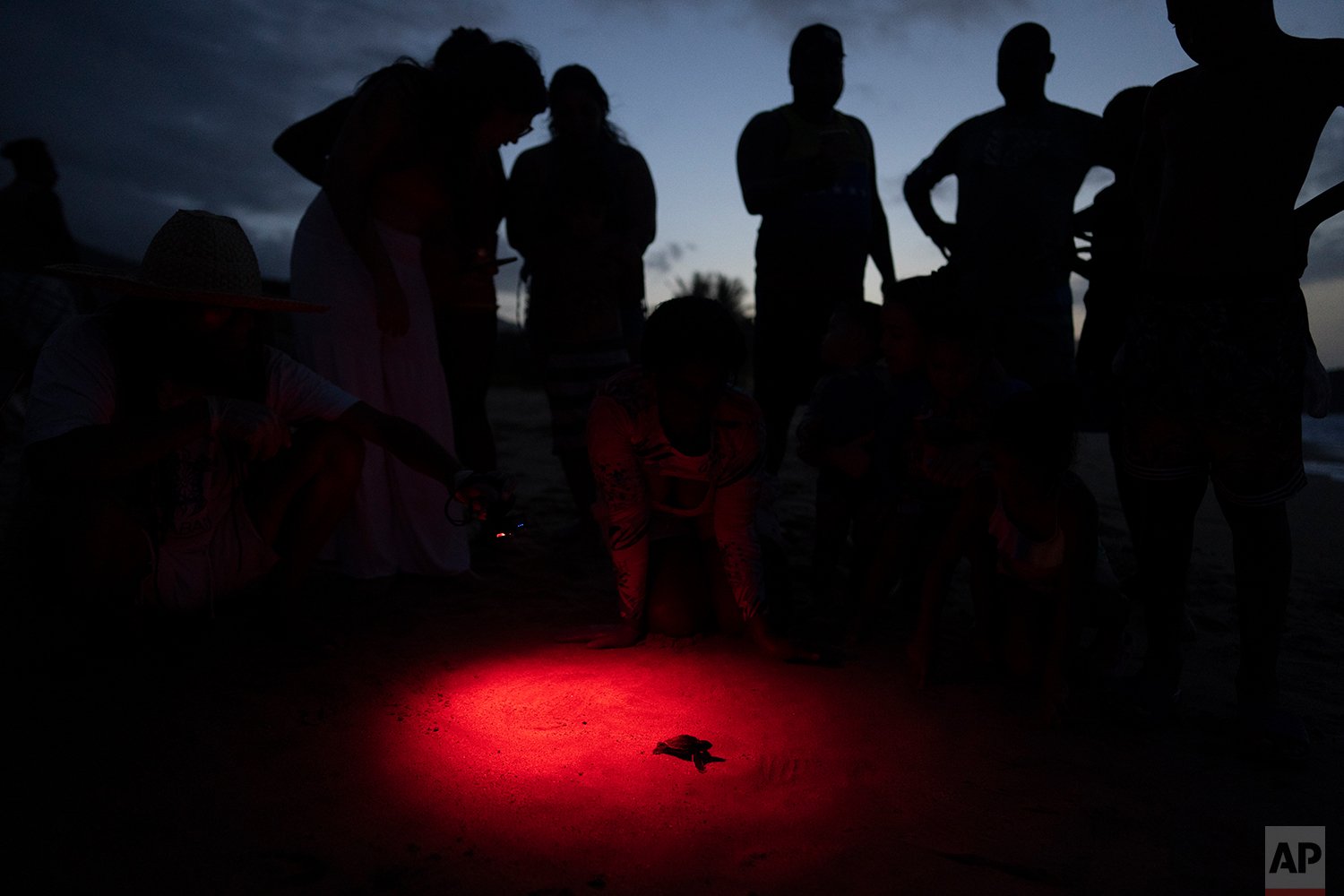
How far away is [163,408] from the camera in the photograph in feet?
8.45

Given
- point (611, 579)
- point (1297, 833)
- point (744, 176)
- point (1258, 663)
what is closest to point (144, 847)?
point (611, 579)

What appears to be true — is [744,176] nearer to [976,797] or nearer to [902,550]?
[902,550]

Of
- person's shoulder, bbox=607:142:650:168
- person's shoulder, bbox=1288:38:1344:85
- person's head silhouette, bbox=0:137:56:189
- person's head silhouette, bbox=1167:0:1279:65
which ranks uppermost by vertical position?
person's head silhouette, bbox=0:137:56:189

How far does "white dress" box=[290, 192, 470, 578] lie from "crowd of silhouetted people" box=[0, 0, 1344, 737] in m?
0.01

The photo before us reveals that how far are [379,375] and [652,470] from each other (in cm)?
132

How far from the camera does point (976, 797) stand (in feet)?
6.46

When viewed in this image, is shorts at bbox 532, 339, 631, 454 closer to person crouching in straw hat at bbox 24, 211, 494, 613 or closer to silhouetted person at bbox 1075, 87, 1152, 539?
person crouching in straw hat at bbox 24, 211, 494, 613

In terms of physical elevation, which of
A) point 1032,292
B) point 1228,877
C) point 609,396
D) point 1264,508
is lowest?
point 1228,877

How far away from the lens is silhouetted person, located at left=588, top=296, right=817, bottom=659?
271 cm

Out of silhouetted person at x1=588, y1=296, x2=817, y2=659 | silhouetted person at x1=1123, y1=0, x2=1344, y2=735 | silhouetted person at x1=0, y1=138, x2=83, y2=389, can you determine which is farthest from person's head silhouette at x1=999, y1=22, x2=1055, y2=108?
silhouetted person at x1=0, y1=138, x2=83, y2=389

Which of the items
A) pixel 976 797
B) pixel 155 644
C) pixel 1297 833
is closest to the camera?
pixel 1297 833

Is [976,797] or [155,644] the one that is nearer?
[976,797]

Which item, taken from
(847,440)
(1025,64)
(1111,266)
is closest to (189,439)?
(847,440)

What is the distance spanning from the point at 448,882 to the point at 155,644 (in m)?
1.70
